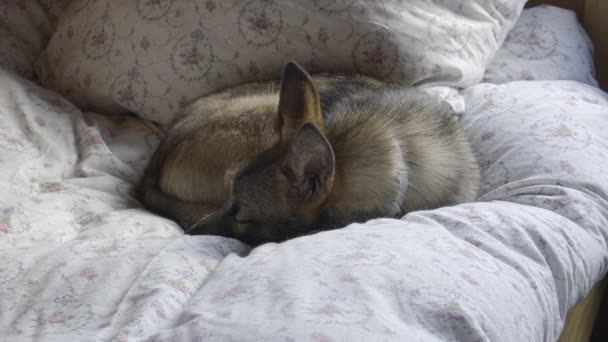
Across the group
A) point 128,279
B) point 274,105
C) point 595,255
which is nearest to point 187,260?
point 128,279

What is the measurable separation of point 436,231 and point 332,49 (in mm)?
819

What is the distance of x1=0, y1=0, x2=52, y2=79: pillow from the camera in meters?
2.28

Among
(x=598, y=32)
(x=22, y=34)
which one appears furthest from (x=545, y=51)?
(x=22, y=34)

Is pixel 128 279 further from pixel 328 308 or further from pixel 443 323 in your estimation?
pixel 443 323

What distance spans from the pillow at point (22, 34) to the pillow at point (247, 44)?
20 cm

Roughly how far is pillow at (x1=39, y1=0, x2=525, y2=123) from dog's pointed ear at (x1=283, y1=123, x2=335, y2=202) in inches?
21.9

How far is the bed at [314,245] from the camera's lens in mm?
1029

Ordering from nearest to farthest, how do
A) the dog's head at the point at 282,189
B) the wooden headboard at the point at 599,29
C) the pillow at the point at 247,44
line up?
the dog's head at the point at 282,189
the pillow at the point at 247,44
the wooden headboard at the point at 599,29

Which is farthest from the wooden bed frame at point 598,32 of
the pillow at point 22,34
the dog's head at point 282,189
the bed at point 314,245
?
the pillow at point 22,34

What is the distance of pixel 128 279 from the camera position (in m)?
1.24

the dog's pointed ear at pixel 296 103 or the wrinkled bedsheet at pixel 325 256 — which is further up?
the dog's pointed ear at pixel 296 103

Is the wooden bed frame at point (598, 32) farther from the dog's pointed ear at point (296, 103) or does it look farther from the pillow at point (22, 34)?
the pillow at point (22, 34)

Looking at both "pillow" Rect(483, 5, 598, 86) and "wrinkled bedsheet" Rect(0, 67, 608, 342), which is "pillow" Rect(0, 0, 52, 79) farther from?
"pillow" Rect(483, 5, 598, 86)

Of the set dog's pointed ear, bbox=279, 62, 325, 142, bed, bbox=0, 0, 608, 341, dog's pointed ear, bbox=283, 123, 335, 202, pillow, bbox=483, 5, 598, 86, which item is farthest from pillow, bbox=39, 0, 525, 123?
dog's pointed ear, bbox=283, 123, 335, 202
